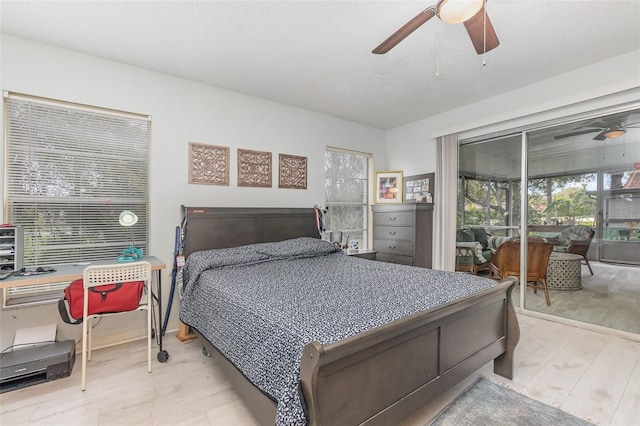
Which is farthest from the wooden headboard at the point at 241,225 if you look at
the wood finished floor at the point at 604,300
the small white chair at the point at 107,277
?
the wood finished floor at the point at 604,300

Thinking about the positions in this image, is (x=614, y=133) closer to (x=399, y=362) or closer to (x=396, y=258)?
(x=396, y=258)

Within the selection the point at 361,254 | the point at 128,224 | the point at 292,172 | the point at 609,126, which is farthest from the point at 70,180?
the point at 609,126

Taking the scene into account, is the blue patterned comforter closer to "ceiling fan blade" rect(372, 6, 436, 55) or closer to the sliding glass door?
"ceiling fan blade" rect(372, 6, 436, 55)

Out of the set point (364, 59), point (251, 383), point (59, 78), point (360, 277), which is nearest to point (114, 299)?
point (251, 383)

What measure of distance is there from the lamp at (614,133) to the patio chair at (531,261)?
1215mm

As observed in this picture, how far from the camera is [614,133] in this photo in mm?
2906

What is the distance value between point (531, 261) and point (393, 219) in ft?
5.56

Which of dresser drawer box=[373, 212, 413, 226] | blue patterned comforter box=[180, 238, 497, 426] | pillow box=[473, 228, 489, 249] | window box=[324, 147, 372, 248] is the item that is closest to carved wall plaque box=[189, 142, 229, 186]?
blue patterned comforter box=[180, 238, 497, 426]

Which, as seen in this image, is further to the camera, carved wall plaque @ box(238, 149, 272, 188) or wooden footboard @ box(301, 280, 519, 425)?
carved wall plaque @ box(238, 149, 272, 188)

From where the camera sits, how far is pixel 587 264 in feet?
10.4

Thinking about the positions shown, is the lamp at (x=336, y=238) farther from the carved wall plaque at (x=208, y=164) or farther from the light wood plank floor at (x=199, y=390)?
the light wood plank floor at (x=199, y=390)

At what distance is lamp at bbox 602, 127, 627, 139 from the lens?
9.41 feet

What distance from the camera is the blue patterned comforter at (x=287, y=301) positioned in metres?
1.27

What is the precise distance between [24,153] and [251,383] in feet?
8.70
